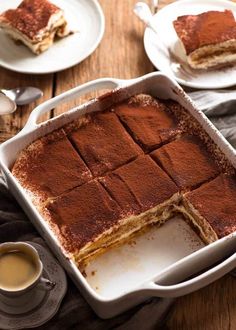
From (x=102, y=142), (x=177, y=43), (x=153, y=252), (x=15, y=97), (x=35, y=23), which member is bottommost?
(x=153, y=252)

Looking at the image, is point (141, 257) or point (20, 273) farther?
point (141, 257)

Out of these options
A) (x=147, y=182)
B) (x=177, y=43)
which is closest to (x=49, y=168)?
(x=147, y=182)

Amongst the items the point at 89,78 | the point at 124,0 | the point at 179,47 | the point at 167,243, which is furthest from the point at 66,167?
the point at 124,0

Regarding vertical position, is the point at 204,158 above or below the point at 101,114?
below

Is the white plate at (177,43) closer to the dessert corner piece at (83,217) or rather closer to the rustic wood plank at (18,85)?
the rustic wood plank at (18,85)

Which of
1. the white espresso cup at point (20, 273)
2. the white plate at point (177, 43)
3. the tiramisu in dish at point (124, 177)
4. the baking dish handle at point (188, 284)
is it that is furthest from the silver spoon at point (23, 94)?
the baking dish handle at point (188, 284)

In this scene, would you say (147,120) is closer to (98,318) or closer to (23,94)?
(23,94)

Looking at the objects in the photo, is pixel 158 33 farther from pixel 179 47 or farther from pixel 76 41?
pixel 76 41
